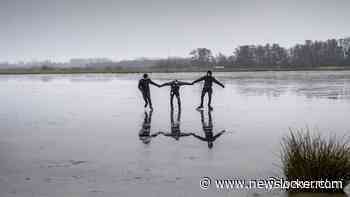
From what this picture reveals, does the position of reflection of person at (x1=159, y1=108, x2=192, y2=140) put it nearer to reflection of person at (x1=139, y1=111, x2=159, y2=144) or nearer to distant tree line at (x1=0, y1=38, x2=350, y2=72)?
reflection of person at (x1=139, y1=111, x2=159, y2=144)

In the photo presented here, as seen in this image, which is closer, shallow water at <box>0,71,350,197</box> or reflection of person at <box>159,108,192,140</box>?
shallow water at <box>0,71,350,197</box>

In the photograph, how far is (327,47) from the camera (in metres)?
128

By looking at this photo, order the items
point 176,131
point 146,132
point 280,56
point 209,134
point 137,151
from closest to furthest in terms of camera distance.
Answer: point 137,151
point 209,134
point 146,132
point 176,131
point 280,56

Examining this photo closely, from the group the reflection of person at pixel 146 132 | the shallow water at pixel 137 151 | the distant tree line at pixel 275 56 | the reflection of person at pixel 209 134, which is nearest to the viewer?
the shallow water at pixel 137 151

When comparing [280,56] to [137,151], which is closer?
[137,151]

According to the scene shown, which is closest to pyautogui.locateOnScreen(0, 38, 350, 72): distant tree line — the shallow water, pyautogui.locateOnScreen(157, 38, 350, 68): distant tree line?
pyautogui.locateOnScreen(157, 38, 350, 68): distant tree line

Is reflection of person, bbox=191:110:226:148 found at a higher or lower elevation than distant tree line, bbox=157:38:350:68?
lower

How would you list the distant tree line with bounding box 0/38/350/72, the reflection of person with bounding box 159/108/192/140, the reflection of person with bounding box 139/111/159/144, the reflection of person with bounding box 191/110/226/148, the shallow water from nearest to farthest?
the shallow water → the reflection of person with bounding box 191/110/226/148 → the reflection of person with bounding box 139/111/159/144 → the reflection of person with bounding box 159/108/192/140 → the distant tree line with bounding box 0/38/350/72

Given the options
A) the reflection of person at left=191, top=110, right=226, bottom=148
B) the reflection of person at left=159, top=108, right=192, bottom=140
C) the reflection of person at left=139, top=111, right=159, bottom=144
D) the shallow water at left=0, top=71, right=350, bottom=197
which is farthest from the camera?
the reflection of person at left=159, top=108, right=192, bottom=140

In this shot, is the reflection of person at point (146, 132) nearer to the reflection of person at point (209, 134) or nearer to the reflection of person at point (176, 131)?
the reflection of person at point (176, 131)

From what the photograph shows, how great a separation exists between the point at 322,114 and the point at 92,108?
10.2 metres

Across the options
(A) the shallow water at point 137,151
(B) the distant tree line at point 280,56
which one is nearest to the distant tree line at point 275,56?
(B) the distant tree line at point 280,56

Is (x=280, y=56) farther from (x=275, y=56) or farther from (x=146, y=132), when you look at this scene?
(x=146, y=132)

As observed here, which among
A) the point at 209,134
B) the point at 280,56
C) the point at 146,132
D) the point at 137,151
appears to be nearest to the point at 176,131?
the point at 146,132
